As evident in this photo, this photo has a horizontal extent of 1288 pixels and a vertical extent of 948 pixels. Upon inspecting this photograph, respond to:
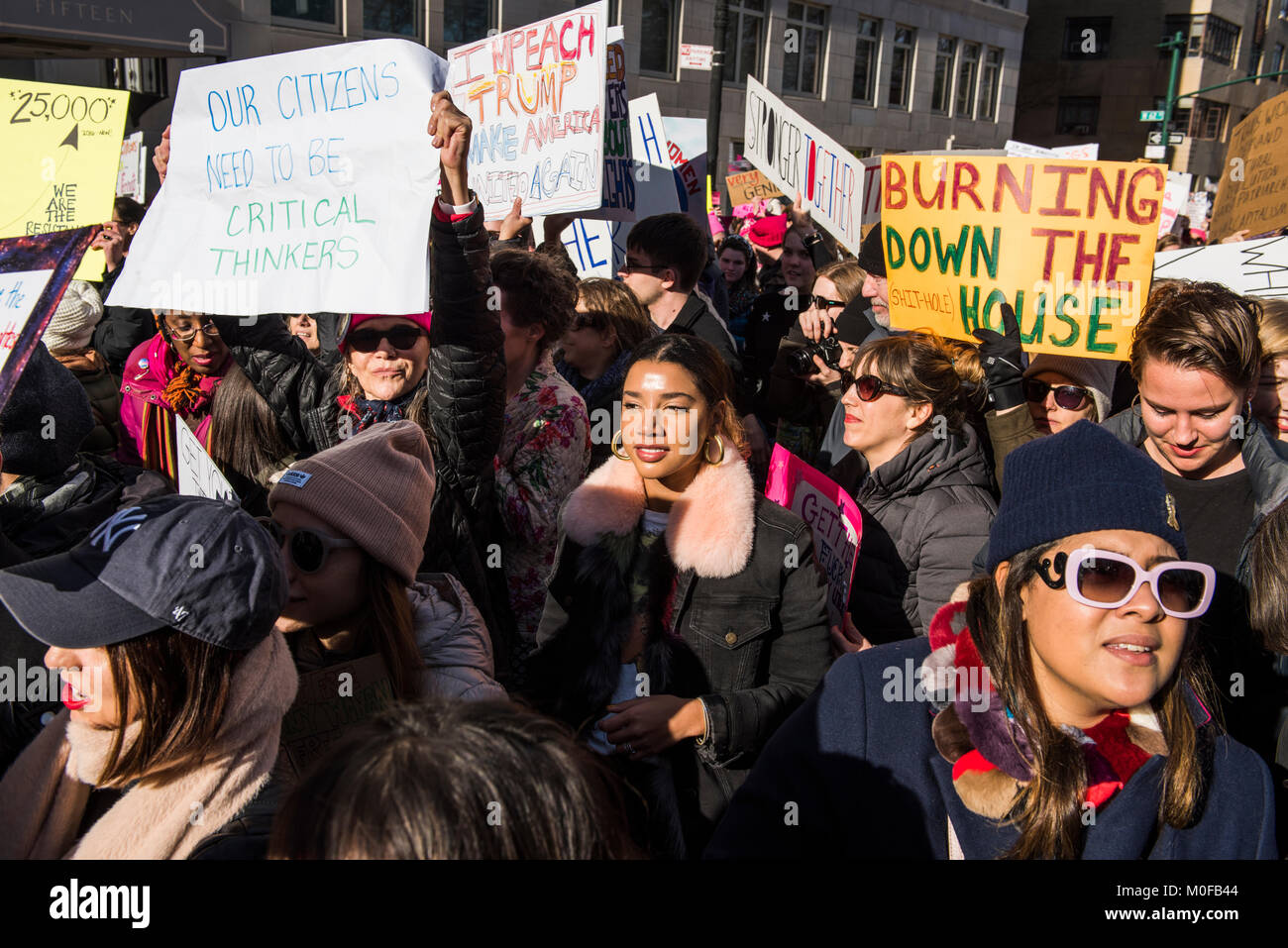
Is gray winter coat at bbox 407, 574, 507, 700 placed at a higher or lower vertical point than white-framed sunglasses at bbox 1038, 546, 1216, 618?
lower

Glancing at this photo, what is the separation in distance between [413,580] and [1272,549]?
2075 millimetres

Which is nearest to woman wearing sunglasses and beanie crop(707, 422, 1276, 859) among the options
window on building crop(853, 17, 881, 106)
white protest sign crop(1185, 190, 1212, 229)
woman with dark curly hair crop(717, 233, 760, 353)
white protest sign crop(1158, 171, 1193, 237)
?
woman with dark curly hair crop(717, 233, 760, 353)

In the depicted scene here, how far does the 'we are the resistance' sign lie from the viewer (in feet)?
11.6

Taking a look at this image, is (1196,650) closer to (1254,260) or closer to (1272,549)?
(1272,549)

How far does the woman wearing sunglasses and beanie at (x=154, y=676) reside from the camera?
1602 millimetres

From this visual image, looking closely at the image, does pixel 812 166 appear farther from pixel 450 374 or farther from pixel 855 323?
pixel 450 374

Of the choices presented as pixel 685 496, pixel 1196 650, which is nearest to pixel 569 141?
pixel 685 496

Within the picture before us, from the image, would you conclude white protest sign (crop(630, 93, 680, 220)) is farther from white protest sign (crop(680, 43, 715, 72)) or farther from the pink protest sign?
the pink protest sign

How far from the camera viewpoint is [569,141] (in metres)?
5.25

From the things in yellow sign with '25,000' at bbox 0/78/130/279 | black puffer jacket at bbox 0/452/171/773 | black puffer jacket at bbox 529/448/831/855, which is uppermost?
yellow sign with '25,000' at bbox 0/78/130/279

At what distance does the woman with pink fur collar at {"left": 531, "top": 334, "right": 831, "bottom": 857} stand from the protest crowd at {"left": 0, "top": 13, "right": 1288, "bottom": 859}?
0.03 ft

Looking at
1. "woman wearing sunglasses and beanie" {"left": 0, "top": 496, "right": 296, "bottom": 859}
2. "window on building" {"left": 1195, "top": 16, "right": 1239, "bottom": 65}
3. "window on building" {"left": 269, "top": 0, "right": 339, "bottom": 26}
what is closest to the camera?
"woman wearing sunglasses and beanie" {"left": 0, "top": 496, "right": 296, "bottom": 859}

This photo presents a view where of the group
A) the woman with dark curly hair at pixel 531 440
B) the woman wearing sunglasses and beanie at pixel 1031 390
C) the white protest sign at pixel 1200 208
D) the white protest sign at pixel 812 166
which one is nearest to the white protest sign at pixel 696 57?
the white protest sign at pixel 812 166
